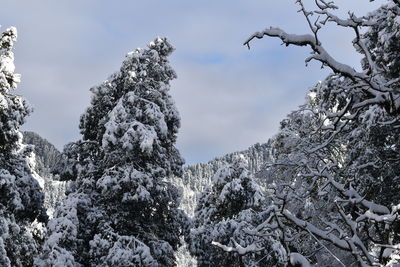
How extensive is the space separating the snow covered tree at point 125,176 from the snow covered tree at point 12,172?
4.13ft

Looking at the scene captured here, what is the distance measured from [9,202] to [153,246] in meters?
4.84

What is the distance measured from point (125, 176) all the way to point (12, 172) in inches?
178

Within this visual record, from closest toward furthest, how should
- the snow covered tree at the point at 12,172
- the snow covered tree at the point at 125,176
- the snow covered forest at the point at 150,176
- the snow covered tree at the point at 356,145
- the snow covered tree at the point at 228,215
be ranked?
the snow covered tree at the point at 356,145, the snow covered forest at the point at 150,176, the snow covered tree at the point at 125,176, the snow covered tree at the point at 12,172, the snow covered tree at the point at 228,215

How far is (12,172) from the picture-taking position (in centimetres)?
1562

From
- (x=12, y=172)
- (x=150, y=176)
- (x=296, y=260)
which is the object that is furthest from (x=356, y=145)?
(x=12, y=172)

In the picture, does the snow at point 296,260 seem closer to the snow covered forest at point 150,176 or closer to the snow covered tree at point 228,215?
the snow covered forest at point 150,176

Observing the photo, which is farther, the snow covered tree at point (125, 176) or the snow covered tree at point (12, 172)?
the snow covered tree at point (12, 172)

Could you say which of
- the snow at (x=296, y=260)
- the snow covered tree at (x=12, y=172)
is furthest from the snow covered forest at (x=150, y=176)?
the snow at (x=296, y=260)

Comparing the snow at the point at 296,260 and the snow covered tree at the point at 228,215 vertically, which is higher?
the snow covered tree at the point at 228,215

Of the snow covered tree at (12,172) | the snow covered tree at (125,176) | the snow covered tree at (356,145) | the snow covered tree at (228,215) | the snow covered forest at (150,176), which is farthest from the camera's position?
the snow covered tree at (228,215)

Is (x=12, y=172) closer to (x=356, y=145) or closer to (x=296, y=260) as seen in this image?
(x=356, y=145)

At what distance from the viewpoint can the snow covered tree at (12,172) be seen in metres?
14.0

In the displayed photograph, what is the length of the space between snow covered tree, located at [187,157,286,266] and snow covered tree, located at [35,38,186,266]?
7.17 ft

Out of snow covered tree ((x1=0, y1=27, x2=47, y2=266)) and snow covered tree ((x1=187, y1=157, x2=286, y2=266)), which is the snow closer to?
snow covered tree ((x1=0, y1=27, x2=47, y2=266))
